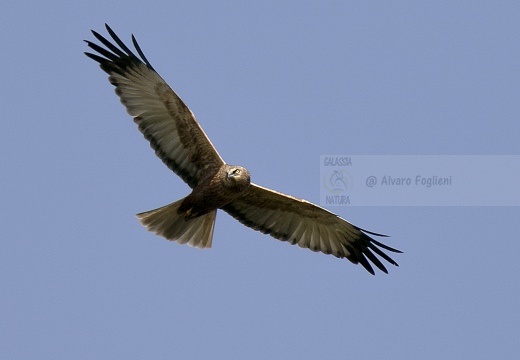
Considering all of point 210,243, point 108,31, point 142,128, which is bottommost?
point 210,243

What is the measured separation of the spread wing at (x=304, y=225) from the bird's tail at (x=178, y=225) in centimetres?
47

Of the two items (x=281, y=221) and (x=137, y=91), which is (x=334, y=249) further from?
(x=137, y=91)

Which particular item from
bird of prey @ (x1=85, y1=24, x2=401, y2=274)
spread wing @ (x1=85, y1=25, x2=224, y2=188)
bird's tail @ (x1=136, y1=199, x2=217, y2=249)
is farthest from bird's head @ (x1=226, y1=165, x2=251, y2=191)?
bird's tail @ (x1=136, y1=199, x2=217, y2=249)

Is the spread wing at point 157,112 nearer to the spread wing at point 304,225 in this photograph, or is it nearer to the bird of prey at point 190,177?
the bird of prey at point 190,177

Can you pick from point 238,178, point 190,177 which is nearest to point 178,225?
point 190,177

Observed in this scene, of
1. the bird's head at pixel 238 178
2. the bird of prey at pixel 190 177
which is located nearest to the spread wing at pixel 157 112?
the bird of prey at pixel 190 177

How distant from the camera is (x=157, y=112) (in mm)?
15203

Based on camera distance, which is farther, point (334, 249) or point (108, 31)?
point (334, 249)

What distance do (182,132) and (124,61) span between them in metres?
1.29

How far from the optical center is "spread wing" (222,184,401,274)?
1583cm

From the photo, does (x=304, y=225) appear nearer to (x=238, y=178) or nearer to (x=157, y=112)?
(x=238, y=178)

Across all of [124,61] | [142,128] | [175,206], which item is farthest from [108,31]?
[175,206]

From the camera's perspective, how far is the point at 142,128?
1532 cm

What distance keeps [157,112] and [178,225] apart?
171 centimetres
